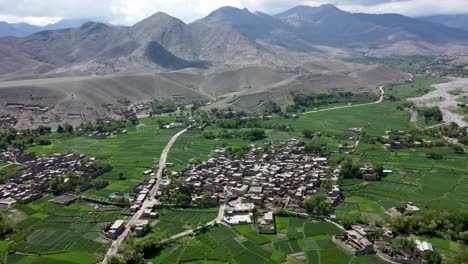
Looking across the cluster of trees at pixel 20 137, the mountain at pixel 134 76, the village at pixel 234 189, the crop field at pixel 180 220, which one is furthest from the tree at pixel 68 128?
the crop field at pixel 180 220

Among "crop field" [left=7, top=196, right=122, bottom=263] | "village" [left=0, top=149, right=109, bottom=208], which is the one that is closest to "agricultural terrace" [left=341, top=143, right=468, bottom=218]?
"crop field" [left=7, top=196, right=122, bottom=263]

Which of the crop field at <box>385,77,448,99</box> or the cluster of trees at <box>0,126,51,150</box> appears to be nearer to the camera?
the cluster of trees at <box>0,126,51,150</box>

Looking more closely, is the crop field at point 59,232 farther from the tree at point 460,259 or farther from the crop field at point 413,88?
the crop field at point 413,88

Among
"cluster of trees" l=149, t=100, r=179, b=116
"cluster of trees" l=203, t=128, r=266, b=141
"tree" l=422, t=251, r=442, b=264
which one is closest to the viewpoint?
"tree" l=422, t=251, r=442, b=264

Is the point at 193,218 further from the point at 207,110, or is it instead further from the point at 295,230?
the point at 207,110

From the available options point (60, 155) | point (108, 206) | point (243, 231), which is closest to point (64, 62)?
point (60, 155)

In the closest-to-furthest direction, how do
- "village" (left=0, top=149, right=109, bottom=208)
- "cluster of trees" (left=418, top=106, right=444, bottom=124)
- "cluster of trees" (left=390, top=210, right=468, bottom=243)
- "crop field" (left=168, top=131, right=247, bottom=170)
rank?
"cluster of trees" (left=390, top=210, right=468, bottom=243) → "village" (left=0, top=149, right=109, bottom=208) → "crop field" (left=168, top=131, right=247, bottom=170) → "cluster of trees" (left=418, top=106, right=444, bottom=124)

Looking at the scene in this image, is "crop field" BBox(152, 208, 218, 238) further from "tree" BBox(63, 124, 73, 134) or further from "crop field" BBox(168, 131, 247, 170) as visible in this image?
"tree" BBox(63, 124, 73, 134)

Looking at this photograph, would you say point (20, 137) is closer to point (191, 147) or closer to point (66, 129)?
point (66, 129)
